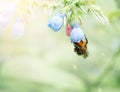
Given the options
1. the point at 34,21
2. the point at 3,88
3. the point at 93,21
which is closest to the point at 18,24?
the point at 3,88

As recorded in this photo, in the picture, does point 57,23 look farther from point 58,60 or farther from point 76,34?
point 58,60

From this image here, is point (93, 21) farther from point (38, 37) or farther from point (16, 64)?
point (16, 64)

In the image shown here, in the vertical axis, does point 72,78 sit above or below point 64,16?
above

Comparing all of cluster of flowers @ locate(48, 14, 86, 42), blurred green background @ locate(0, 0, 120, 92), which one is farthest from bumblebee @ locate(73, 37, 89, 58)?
blurred green background @ locate(0, 0, 120, 92)

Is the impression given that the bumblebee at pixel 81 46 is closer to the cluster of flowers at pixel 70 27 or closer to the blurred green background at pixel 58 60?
the cluster of flowers at pixel 70 27

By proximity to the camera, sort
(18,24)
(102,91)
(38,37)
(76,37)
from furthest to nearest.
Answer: (38,37) < (102,91) < (18,24) < (76,37)

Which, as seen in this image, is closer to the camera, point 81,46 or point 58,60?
point 81,46

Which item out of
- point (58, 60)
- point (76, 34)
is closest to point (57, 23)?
point (76, 34)

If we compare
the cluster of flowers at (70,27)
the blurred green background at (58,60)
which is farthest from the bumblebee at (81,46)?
the blurred green background at (58,60)

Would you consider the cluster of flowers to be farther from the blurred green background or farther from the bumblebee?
the blurred green background
